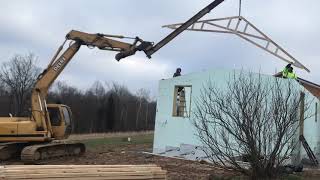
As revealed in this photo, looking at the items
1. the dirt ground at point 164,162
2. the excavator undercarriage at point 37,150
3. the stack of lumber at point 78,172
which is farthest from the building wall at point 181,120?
the stack of lumber at point 78,172

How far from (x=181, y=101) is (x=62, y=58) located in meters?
5.76

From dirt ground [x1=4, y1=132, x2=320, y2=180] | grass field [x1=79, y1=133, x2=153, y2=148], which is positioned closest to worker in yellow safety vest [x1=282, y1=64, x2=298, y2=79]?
dirt ground [x1=4, y1=132, x2=320, y2=180]

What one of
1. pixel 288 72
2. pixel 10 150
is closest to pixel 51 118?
pixel 10 150

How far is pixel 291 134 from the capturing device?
14.6 metres

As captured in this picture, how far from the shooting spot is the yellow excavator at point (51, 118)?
2319 cm

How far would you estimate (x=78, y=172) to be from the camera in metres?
11.2

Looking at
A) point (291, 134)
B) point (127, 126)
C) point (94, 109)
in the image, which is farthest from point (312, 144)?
point (127, 126)

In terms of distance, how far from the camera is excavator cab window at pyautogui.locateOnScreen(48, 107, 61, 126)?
24436 millimetres

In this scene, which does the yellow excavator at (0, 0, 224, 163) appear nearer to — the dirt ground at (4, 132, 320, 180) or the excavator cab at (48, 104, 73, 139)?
the excavator cab at (48, 104, 73, 139)

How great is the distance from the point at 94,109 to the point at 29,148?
44.1 m

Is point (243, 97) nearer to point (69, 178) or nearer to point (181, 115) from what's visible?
point (69, 178)

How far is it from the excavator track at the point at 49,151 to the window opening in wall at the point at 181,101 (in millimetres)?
4642

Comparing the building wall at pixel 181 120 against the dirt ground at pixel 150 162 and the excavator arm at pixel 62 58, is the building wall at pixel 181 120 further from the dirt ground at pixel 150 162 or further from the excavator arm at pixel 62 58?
the excavator arm at pixel 62 58

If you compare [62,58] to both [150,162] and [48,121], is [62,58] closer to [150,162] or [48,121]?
[48,121]
